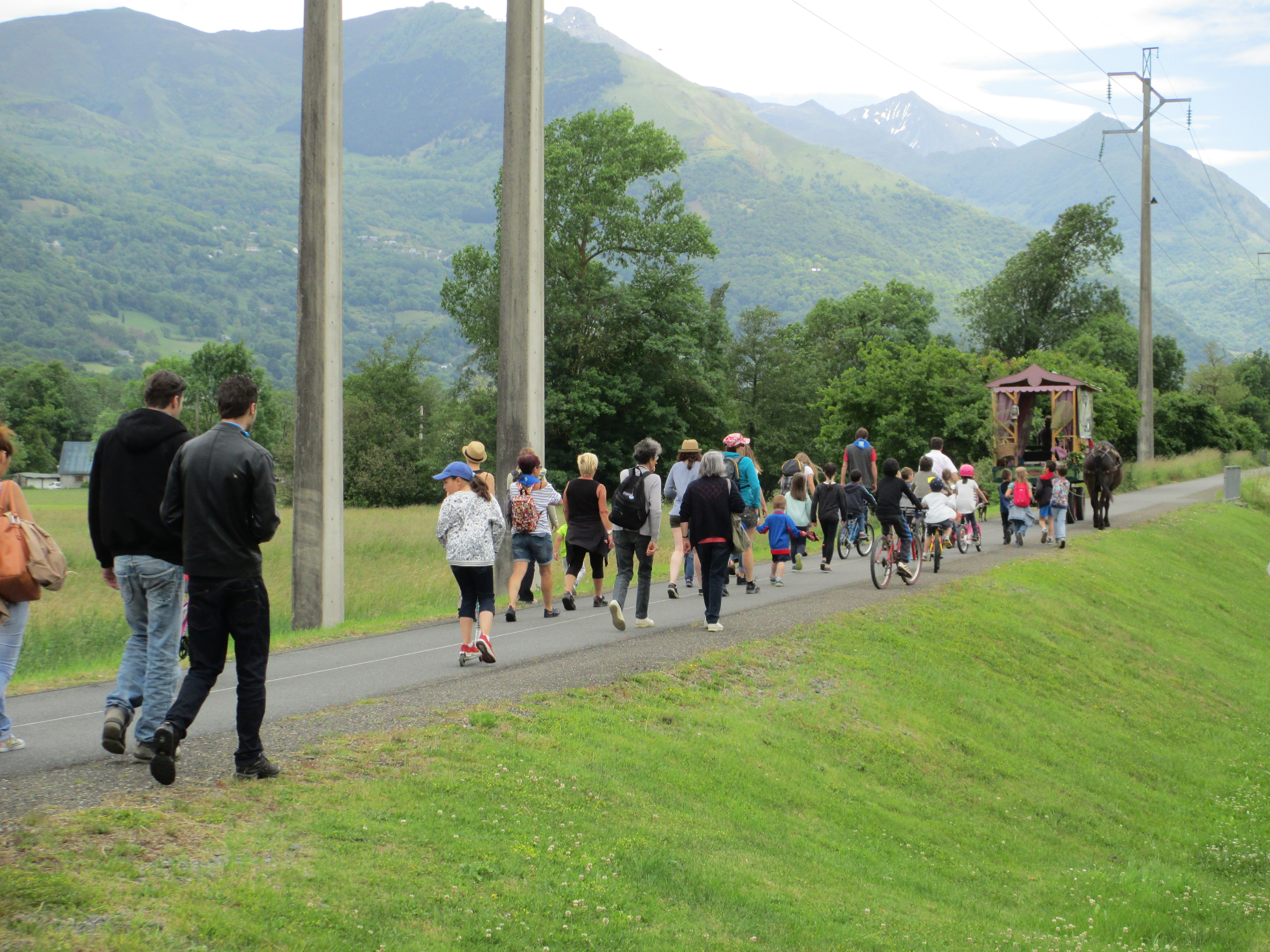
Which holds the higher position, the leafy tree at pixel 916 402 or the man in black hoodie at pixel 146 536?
the leafy tree at pixel 916 402

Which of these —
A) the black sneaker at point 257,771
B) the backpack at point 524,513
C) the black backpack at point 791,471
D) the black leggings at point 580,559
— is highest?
the black backpack at point 791,471

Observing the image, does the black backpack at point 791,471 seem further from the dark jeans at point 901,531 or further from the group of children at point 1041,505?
the group of children at point 1041,505

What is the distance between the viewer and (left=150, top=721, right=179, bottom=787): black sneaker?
19.0ft

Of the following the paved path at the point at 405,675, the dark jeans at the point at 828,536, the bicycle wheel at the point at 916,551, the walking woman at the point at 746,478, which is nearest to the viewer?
the paved path at the point at 405,675

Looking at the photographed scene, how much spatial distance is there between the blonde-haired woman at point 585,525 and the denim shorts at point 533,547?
489 mm

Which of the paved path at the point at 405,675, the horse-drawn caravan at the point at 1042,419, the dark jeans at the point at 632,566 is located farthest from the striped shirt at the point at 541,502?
the horse-drawn caravan at the point at 1042,419

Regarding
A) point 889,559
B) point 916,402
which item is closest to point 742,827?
point 889,559

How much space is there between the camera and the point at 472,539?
9938 millimetres

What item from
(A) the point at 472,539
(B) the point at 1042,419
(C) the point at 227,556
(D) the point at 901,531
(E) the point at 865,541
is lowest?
(E) the point at 865,541

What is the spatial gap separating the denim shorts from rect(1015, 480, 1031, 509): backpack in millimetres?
13718

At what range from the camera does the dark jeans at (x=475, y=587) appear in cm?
995

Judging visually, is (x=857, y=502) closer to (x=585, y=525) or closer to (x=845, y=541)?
(x=845, y=541)

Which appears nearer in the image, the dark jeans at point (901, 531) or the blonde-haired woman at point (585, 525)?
the blonde-haired woman at point (585, 525)

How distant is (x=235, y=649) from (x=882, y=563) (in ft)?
40.8
